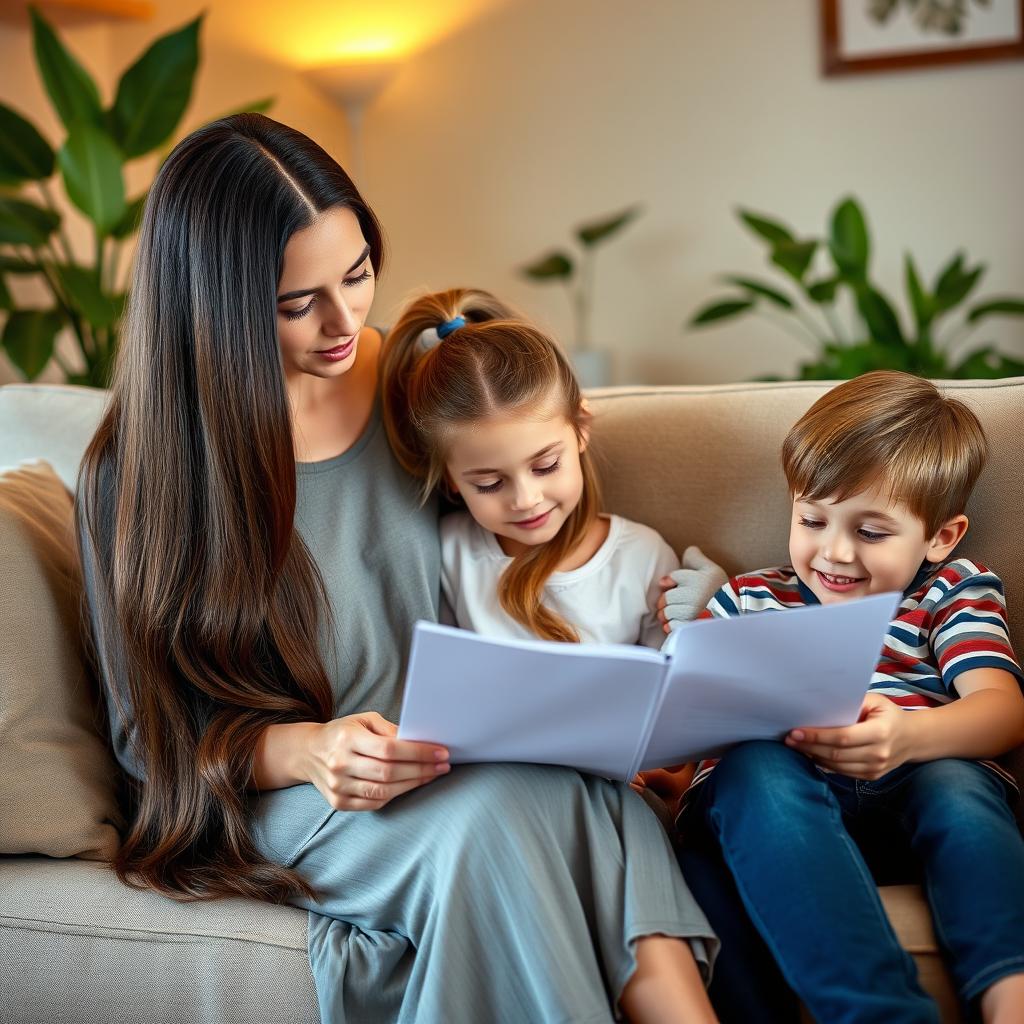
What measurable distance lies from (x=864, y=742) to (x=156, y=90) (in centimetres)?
223

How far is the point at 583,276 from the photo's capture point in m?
3.56

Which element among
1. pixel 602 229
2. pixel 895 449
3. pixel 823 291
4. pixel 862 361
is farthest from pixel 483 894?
pixel 602 229

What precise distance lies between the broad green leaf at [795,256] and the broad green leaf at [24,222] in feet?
5.53

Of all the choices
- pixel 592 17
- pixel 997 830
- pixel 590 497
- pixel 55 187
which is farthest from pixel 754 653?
pixel 55 187

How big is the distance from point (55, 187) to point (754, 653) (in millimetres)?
3074

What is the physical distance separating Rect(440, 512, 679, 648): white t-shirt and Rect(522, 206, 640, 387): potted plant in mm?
1615

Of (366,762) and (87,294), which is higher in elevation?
(87,294)

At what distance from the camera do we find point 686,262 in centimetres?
343

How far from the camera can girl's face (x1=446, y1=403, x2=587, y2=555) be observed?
4.54ft

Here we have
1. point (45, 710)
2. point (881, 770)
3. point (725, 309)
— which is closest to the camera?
point (881, 770)

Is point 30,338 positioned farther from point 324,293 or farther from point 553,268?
point 324,293

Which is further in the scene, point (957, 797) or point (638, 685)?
point (957, 797)

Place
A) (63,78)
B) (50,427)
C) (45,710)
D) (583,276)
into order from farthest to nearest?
(583,276) → (63,78) → (50,427) → (45,710)

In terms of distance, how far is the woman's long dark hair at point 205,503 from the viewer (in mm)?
1271
